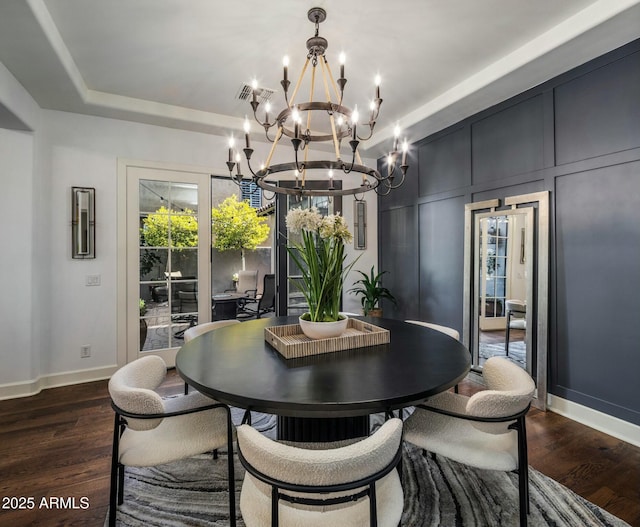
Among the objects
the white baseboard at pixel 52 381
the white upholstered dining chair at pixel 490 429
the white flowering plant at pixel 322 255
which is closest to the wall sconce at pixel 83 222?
the white baseboard at pixel 52 381

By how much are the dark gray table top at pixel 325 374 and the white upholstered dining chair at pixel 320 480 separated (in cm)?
15

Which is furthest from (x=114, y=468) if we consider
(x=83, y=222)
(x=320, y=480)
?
(x=83, y=222)

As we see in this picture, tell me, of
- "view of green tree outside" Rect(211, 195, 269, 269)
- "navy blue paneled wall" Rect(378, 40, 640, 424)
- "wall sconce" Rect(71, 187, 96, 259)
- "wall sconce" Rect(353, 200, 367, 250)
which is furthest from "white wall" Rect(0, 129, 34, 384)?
"view of green tree outside" Rect(211, 195, 269, 269)

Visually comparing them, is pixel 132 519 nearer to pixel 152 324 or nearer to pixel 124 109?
pixel 152 324

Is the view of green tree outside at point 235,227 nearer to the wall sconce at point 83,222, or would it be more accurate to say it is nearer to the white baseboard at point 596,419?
the wall sconce at point 83,222

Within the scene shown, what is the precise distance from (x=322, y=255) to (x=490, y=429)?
3.48 feet

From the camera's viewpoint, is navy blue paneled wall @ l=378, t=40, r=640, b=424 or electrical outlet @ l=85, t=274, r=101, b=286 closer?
navy blue paneled wall @ l=378, t=40, r=640, b=424

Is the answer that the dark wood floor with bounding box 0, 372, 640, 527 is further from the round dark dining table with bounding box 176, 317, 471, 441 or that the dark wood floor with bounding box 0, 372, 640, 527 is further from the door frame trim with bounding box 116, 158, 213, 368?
the round dark dining table with bounding box 176, 317, 471, 441

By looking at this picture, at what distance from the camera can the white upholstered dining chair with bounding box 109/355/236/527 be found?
1.31 meters

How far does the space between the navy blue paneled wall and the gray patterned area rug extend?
1.06 meters

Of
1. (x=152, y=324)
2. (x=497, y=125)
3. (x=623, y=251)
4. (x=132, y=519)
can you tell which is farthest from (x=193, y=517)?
(x=497, y=125)

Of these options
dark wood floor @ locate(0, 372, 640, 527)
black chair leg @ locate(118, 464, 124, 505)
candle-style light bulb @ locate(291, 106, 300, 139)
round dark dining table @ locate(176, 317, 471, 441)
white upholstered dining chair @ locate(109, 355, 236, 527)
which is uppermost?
candle-style light bulb @ locate(291, 106, 300, 139)

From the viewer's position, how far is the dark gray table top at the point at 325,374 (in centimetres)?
114

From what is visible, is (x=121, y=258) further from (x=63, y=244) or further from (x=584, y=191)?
(x=584, y=191)
